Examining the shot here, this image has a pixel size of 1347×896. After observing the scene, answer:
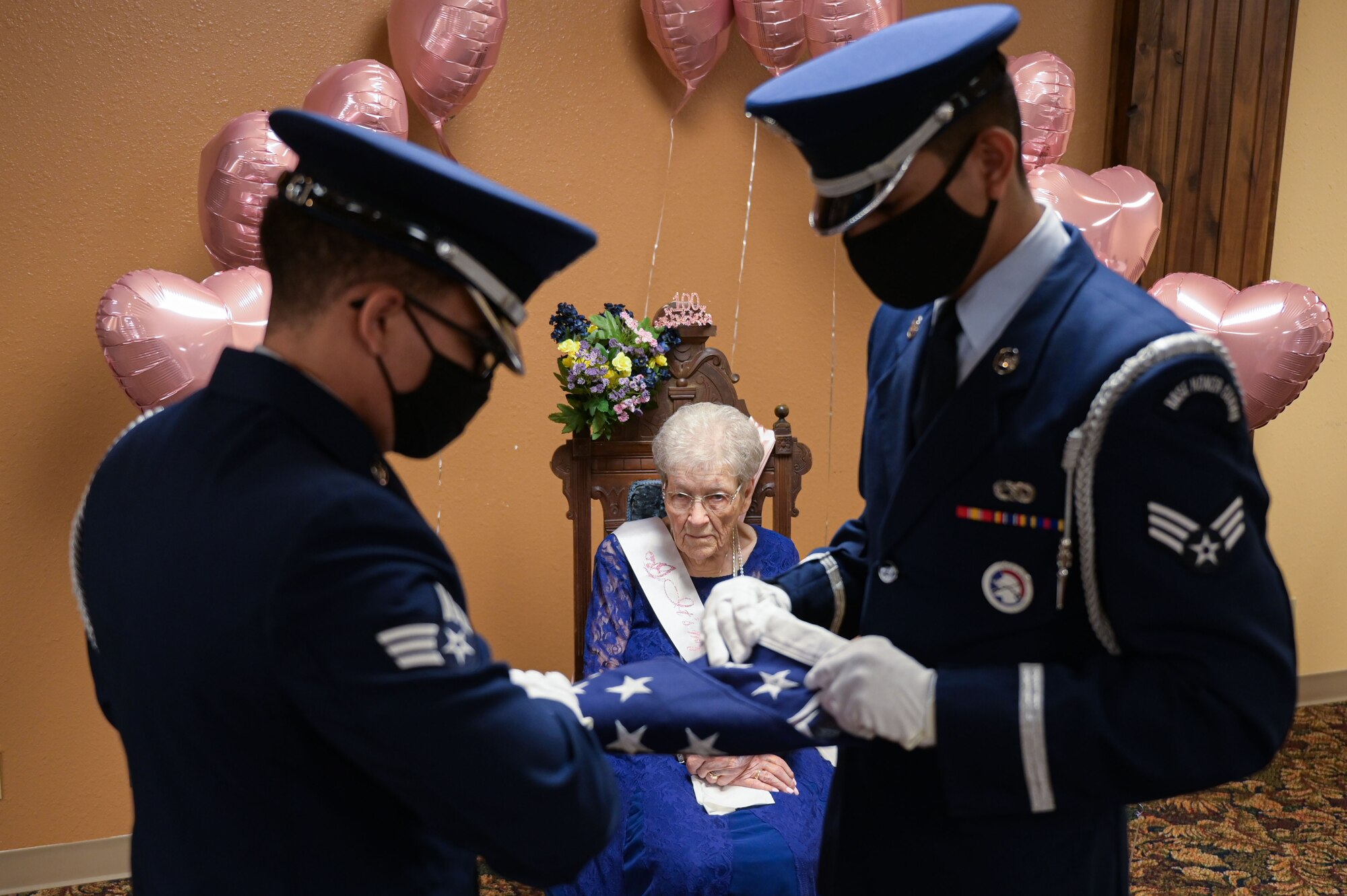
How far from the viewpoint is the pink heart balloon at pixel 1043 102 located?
2.93 metres

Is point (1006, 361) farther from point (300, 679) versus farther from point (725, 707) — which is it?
point (300, 679)

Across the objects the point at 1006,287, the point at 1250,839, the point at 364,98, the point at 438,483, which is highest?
the point at 364,98

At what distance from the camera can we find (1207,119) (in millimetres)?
3623

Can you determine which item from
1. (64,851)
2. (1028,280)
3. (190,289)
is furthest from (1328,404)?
Answer: (64,851)

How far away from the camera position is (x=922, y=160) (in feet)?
3.67

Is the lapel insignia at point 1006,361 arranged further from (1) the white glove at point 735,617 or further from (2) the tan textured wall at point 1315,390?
(2) the tan textured wall at point 1315,390

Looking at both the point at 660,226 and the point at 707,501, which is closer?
the point at 707,501

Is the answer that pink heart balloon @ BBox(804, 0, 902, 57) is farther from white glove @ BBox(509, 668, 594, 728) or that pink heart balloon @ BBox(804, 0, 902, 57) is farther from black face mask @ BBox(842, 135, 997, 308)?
white glove @ BBox(509, 668, 594, 728)

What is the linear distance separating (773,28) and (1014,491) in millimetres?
2162

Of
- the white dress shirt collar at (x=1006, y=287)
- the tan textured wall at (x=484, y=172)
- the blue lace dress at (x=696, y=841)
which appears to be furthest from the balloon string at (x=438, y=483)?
the white dress shirt collar at (x=1006, y=287)

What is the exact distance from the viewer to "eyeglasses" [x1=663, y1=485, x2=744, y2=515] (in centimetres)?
264

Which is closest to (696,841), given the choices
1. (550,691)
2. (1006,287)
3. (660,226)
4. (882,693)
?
(550,691)

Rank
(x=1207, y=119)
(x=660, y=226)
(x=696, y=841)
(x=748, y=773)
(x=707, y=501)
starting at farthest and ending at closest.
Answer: (x=1207, y=119) < (x=660, y=226) < (x=707, y=501) < (x=748, y=773) < (x=696, y=841)

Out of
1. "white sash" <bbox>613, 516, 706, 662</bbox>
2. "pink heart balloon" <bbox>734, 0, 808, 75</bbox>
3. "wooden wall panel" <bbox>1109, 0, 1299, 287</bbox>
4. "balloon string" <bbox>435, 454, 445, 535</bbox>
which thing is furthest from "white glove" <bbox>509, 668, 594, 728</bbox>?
"wooden wall panel" <bbox>1109, 0, 1299, 287</bbox>
